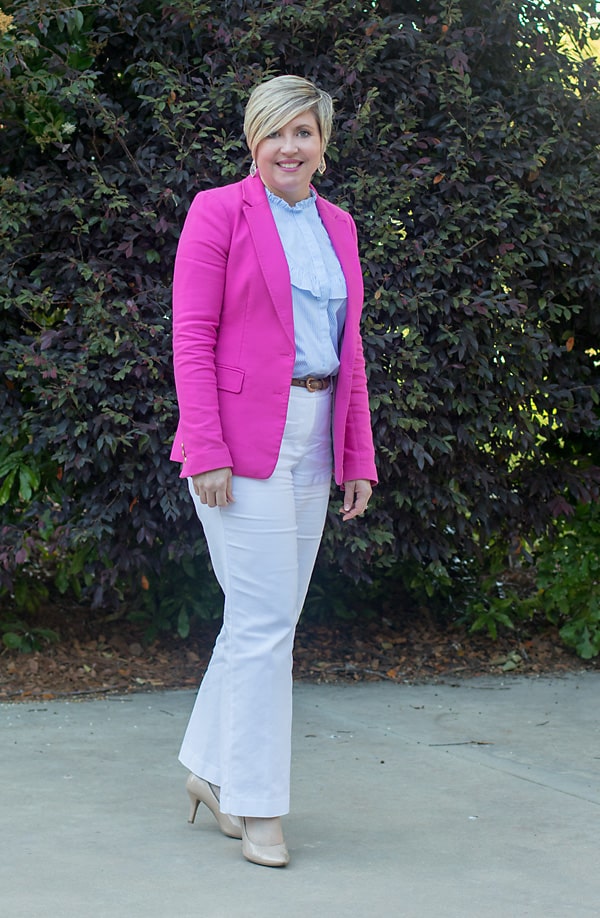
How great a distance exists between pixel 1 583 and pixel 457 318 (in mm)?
2210

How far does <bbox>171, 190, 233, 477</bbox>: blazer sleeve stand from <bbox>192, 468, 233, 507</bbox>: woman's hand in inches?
1.1

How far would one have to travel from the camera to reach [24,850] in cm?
352

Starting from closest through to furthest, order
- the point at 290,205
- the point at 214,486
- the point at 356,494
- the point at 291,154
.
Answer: the point at 214,486, the point at 291,154, the point at 290,205, the point at 356,494

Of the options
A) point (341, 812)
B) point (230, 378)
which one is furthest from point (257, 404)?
point (341, 812)

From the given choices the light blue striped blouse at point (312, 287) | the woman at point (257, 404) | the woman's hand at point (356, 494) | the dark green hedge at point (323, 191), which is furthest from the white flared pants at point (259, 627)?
the dark green hedge at point (323, 191)

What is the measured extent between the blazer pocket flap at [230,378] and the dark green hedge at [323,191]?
1521 millimetres

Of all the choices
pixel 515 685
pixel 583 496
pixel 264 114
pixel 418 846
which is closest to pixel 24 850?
pixel 418 846

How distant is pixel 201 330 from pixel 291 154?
1.80ft

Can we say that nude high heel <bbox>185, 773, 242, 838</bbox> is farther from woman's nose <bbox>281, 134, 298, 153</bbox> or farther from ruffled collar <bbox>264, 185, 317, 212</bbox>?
woman's nose <bbox>281, 134, 298, 153</bbox>

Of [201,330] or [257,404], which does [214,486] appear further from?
[201,330]

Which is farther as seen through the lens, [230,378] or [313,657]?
[313,657]

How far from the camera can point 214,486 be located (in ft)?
11.0

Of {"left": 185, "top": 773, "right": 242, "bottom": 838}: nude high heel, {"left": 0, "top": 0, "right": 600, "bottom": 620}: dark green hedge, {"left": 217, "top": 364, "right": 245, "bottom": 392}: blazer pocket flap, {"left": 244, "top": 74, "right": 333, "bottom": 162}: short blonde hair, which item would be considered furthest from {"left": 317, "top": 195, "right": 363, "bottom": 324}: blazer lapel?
{"left": 185, "top": 773, "right": 242, "bottom": 838}: nude high heel

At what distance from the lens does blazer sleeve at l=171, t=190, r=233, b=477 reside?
11.0 ft
